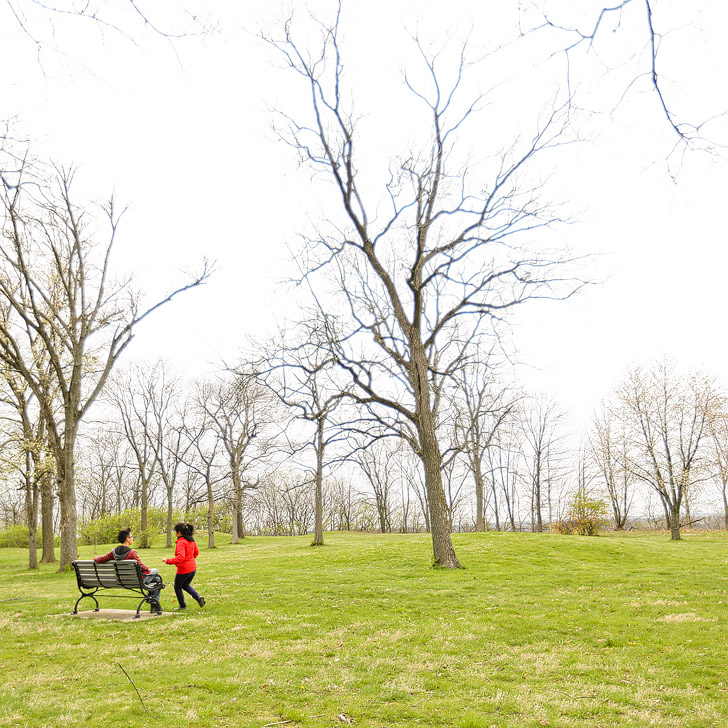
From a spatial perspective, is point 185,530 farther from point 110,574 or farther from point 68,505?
point 68,505

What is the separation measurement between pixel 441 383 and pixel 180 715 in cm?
1629

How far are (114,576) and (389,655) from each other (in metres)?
5.36

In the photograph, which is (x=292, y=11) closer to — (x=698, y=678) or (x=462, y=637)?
(x=462, y=637)

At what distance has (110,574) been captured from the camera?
9.02 meters

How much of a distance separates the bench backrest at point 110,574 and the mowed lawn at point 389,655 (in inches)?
25.4

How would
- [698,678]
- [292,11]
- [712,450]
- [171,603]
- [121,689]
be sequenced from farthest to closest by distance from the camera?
1. [712,450]
2. [292,11]
3. [171,603]
4. [698,678]
5. [121,689]

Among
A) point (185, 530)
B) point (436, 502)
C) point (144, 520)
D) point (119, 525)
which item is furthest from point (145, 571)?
point (119, 525)

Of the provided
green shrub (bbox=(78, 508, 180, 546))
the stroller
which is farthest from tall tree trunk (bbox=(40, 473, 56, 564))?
the stroller

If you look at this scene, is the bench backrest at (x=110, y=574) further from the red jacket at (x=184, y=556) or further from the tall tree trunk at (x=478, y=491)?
the tall tree trunk at (x=478, y=491)

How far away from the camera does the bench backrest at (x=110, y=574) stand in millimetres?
8797

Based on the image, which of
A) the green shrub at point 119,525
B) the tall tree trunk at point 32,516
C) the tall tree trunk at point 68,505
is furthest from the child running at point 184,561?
the green shrub at point 119,525

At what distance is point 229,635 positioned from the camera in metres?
7.48

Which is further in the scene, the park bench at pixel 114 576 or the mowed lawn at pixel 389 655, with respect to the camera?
the park bench at pixel 114 576

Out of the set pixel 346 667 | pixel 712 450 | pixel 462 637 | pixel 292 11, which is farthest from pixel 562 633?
pixel 712 450
